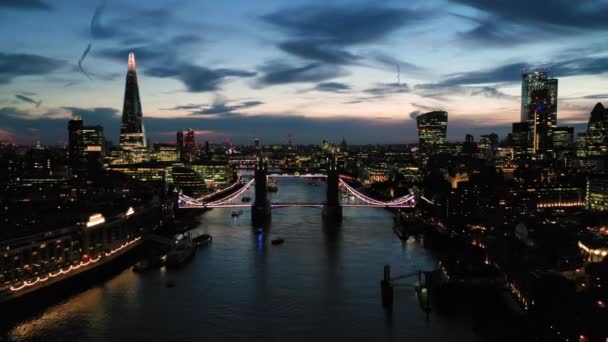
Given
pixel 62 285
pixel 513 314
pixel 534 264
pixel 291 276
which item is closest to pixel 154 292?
pixel 62 285

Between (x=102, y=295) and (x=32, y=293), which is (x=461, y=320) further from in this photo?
(x=32, y=293)

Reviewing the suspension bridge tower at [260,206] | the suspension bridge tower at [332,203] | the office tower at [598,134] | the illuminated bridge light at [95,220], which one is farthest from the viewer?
the office tower at [598,134]

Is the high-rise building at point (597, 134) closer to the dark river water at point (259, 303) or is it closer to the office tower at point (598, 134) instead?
the office tower at point (598, 134)

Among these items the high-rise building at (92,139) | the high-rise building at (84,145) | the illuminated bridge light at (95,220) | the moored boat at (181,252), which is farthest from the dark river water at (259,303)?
the high-rise building at (92,139)

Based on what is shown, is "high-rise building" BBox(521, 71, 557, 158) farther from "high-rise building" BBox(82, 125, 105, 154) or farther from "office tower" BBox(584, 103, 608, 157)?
"high-rise building" BBox(82, 125, 105, 154)

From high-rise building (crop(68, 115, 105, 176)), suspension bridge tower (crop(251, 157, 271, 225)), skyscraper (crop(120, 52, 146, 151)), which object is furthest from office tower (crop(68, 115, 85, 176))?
suspension bridge tower (crop(251, 157, 271, 225))

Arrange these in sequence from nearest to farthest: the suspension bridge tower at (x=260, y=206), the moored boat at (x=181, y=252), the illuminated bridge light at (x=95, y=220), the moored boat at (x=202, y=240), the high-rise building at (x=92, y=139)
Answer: the illuminated bridge light at (x=95, y=220) < the moored boat at (x=181, y=252) < the moored boat at (x=202, y=240) < the suspension bridge tower at (x=260, y=206) < the high-rise building at (x=92, y=139)
